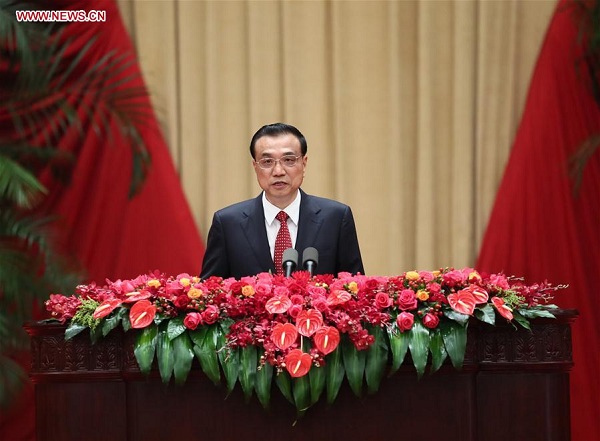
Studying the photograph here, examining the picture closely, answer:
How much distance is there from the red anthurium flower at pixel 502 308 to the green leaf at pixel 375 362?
289mm

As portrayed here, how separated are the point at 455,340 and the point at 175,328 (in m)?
0.68

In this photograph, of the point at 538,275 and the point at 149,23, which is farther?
the point at 149,23

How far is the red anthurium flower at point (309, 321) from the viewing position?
201 cm

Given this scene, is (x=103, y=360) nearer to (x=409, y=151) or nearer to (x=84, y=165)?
(x=84, y=165)

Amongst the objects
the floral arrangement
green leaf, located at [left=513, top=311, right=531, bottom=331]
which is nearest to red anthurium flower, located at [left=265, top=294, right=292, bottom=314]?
the floral arrangement

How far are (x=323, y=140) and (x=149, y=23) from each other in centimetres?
111

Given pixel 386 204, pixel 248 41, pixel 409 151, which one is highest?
pixel 248 41

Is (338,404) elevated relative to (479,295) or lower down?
lower down

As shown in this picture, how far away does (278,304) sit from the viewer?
2047 millimetres

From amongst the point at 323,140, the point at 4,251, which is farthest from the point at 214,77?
the point at 4,251

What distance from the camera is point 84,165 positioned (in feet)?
14.0

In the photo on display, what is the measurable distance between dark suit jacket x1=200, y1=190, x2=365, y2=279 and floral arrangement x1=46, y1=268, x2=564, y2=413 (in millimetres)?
721

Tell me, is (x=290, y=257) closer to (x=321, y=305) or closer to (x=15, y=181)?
(x=321, y=305)

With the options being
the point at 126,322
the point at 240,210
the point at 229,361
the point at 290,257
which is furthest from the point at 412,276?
the point at 240,210
